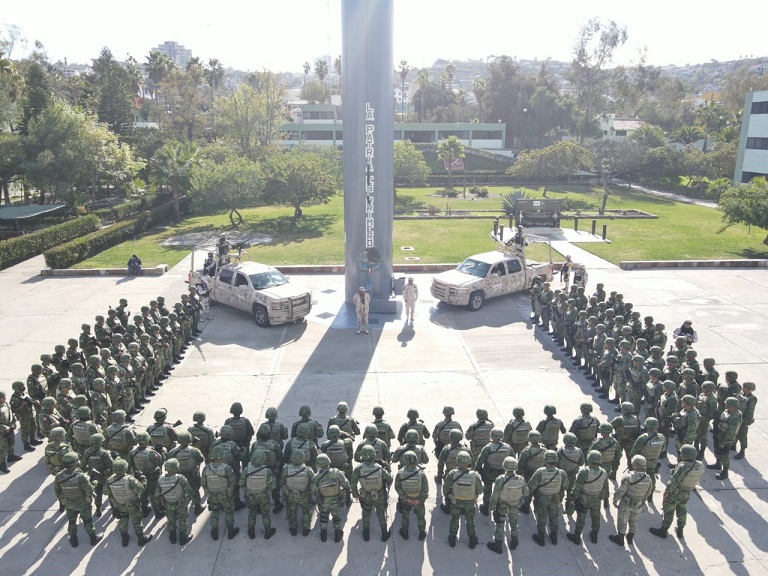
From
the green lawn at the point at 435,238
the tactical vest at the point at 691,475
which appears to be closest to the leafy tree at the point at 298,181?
the green lawn at the point at 435,238

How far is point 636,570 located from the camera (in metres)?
7.43

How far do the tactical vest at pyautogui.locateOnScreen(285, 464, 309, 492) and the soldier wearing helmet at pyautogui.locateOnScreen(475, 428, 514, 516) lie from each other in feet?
7.67

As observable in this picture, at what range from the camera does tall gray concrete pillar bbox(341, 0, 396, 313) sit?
15.8 m

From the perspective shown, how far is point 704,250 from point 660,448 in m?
21.3

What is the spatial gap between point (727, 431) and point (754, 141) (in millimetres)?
42766

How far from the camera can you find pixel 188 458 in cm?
798

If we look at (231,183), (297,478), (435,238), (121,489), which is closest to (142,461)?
(121,489)

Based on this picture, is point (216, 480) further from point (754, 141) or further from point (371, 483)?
point (754, 141)

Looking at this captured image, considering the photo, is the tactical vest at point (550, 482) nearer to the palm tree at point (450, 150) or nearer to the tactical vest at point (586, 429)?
the tactical vest at point (586, 429)

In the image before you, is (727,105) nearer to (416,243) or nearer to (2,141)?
(416,243)

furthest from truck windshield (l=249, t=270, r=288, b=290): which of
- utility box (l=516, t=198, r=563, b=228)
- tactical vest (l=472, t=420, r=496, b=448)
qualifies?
utility box (l=516, t=198, r=563, b=228)

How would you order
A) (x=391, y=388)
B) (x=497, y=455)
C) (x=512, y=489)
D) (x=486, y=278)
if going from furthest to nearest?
(x=486, y=278)
(x=391, y=388)
(x=497, y=455)
(x=512, y=489)

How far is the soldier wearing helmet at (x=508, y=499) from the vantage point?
24.4 ft

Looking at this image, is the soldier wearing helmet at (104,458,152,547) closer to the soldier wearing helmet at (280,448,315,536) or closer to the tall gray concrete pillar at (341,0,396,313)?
the soldier wearing helmet at (280,448,315,536)
